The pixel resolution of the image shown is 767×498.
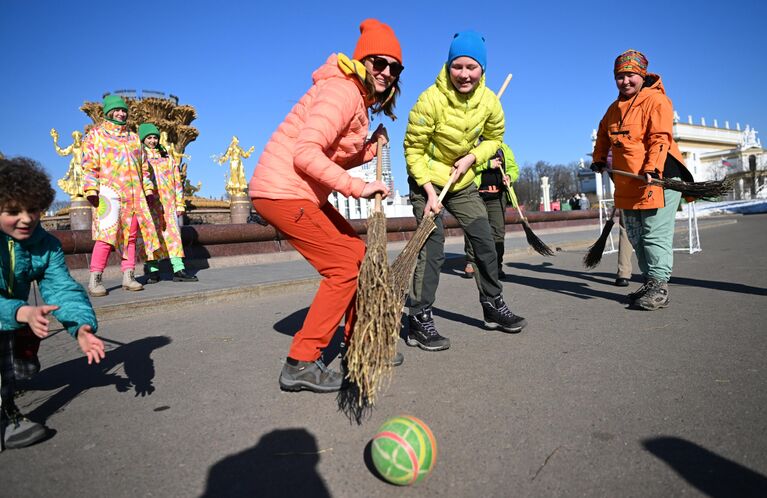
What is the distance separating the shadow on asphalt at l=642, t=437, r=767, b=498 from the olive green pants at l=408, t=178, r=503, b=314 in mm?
2125

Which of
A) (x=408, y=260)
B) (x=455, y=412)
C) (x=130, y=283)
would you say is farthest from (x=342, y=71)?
(x=130, y=283)

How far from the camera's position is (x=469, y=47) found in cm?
390

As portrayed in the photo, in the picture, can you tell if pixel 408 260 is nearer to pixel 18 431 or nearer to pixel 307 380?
pixel 307 380

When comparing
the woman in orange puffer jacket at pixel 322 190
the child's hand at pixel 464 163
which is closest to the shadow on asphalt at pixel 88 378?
the woman in orange puffer jacket at pixel 322 190

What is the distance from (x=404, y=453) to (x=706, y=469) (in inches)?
42.9

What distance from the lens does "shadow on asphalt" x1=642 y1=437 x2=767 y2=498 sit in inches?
75.0

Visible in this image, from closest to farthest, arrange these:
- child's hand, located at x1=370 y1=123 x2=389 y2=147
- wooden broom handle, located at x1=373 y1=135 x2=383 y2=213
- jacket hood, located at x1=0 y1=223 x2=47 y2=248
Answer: jacket hood, located at x1=0 y1=223 x2=47 y2=248 → wooden broom handle, located at x1=373 y1=135 x2=383 y2=213 → child's hand, located at x1=370 y1=123 x2=389 y2=147

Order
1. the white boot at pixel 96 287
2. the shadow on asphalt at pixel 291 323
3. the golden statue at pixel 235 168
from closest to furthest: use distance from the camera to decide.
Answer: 1. the shadow on asphalt at pixel 291 323
2. the white boot at pixel 96 287
3. the golden statue at pixel 235 168

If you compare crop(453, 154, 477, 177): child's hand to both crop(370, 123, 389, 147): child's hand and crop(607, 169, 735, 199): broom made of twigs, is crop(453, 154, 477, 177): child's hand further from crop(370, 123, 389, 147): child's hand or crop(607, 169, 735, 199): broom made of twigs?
crop(607, 169, 735, 199): broom made of twigs

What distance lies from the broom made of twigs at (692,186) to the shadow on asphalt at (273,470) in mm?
3978

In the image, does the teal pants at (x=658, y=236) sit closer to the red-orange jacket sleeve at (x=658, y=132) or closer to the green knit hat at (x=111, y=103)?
the red-orange jacket sleeve at (x=658, y=132)

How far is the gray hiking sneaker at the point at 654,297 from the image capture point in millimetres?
5094

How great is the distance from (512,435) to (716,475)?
2.47ft

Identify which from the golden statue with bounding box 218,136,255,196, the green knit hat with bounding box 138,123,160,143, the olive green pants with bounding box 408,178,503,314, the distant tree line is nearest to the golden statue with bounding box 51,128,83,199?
the golden statue with bounding box 218,136,255,196
